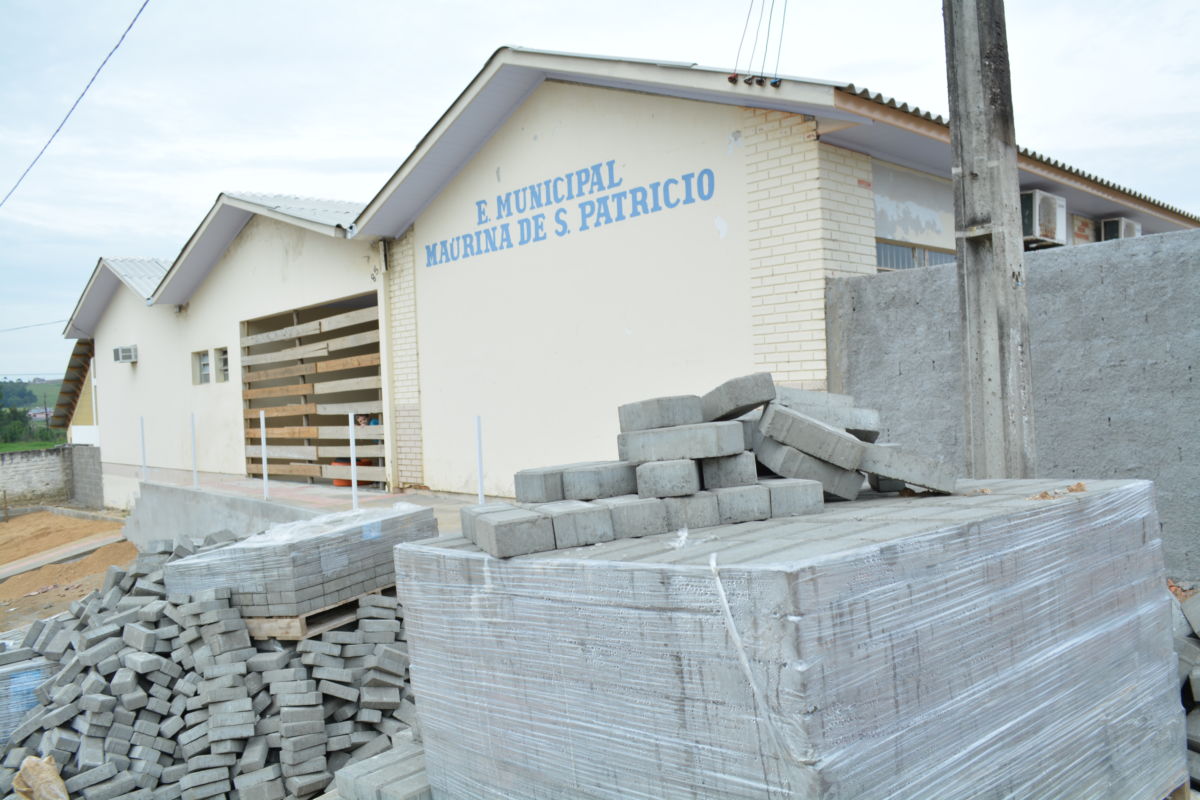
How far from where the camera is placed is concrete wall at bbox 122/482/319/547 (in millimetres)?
11477

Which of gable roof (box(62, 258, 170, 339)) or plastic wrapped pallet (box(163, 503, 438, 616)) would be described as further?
gable roof (box(62, 258, 170, 339))

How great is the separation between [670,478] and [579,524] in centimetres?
47

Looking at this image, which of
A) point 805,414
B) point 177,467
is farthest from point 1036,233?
point 177,467

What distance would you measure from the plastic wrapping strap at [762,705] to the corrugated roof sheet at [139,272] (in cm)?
1939

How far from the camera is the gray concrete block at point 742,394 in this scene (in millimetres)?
3793

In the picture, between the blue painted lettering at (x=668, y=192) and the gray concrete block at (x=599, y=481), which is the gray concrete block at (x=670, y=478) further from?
the blue painted lettering at (x=668, y=192)

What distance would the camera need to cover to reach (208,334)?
18.0 metres

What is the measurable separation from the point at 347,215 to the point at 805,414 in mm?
12268

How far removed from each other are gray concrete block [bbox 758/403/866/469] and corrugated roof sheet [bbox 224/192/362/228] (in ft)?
33.7

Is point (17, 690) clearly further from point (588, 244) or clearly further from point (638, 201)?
point (638, 201)

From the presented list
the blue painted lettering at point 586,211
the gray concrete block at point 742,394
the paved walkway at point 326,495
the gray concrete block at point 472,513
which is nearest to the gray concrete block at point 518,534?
the gray concrete block at point 472,513

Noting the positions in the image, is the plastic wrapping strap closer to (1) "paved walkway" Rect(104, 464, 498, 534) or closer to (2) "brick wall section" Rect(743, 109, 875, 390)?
(2) "brick wall section" Rect(743, 109, 875, 390)

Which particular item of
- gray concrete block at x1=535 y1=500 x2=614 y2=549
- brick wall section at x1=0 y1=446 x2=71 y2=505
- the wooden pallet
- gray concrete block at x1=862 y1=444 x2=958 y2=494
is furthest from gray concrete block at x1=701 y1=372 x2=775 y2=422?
brick wall section at x1=0 y1=446 x2=71 y2=505

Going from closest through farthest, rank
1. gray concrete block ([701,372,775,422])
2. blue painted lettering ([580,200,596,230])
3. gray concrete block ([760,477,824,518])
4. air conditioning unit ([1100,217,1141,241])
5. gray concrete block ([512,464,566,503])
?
gray concrete block ([760,477,824,518]) < gray concrete block ([512,464,566,503]) < gray concrete block ([701,372,775,422]) < blue painted lettering ([580,200,596,230]) < air conditioning unit ([1100,217,1141,241])
